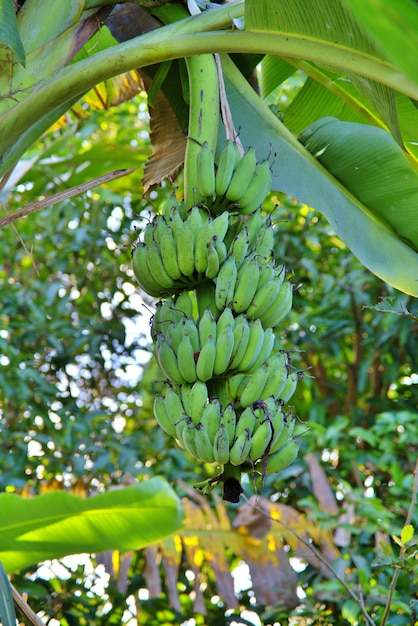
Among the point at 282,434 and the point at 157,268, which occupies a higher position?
the point at 157,268

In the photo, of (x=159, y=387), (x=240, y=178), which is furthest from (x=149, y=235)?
(x=159, y=387)

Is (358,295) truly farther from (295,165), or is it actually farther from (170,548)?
(295,165)

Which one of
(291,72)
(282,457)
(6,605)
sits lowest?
(6,605)

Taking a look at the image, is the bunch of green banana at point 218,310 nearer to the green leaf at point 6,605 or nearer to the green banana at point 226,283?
the green banana at point 226,283

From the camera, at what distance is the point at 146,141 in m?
3.10

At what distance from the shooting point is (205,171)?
0.95 meters

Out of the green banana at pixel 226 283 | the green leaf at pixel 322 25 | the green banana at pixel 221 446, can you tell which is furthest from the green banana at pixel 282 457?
the green leaf at pixel 322 25

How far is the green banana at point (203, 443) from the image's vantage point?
0.85 metres

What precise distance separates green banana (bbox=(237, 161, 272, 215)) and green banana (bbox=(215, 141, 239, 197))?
0.04 meters

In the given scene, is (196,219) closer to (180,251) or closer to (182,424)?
(180,251)

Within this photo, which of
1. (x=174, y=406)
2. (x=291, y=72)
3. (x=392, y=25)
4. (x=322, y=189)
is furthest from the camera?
(x=291, y=72)

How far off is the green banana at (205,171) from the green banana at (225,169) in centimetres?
2

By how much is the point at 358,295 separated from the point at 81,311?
104cm

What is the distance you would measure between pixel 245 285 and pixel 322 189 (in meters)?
0.36
